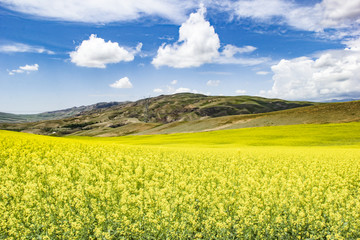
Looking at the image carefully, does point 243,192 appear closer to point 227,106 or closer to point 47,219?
point 47,219

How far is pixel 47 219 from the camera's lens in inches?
214

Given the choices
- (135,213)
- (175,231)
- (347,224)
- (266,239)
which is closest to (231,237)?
(266,239)

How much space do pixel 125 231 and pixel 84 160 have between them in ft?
23.7

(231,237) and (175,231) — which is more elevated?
(175,231)

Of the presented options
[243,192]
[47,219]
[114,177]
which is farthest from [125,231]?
[243,192]

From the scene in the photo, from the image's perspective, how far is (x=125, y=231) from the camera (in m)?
4.98

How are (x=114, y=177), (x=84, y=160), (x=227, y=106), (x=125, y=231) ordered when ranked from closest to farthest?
(x=125, y=231) < (x=114, y=177) < (x=84, y=160) < (x=227, y=106)

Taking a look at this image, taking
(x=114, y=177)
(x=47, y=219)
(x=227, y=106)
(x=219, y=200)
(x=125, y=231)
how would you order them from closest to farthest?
(x=125, y=231) < (x=47, y=219) < (x=219, y=200) < (x=114, y=177) < (x=227, y=106)

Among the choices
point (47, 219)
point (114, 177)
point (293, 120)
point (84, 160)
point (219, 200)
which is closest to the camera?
point (47, 219)

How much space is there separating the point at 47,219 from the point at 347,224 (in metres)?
7.16

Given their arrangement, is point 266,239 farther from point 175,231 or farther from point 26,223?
point 26,223

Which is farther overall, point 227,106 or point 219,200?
point 227,106

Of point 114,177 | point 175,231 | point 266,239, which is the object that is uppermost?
point 114,177

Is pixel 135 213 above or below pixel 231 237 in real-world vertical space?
above
